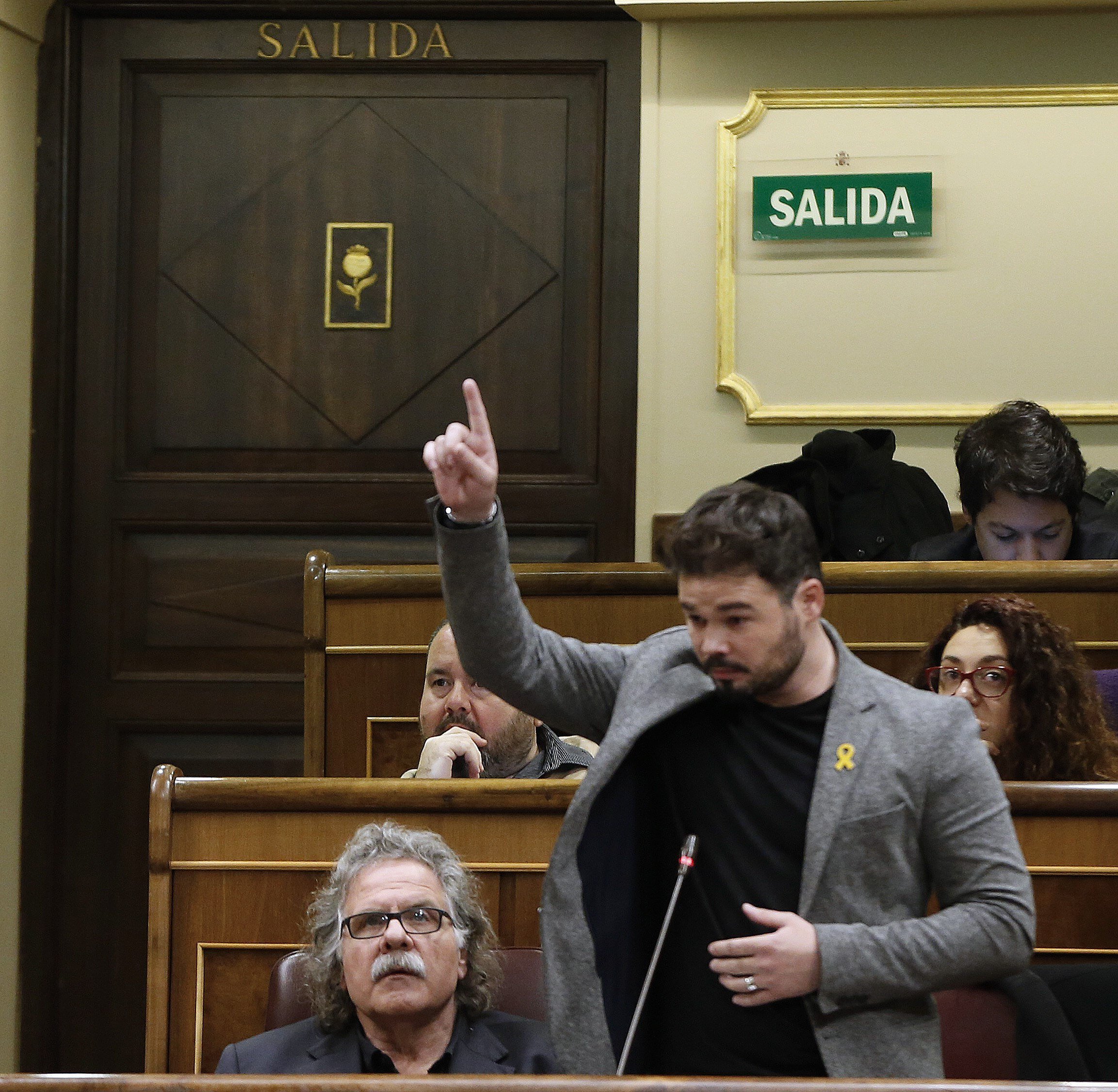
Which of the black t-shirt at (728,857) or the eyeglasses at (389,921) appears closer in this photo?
the black t-shirt at (728,857)

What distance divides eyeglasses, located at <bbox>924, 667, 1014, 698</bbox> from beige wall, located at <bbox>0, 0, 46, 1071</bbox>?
2.41 m

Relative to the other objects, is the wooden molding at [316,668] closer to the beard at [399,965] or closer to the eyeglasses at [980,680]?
the beard at [399,965]

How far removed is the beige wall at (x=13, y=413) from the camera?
3666mm

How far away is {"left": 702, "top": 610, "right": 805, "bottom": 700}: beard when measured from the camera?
1.33 m

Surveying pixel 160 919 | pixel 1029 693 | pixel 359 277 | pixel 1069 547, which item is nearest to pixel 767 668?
pixel 1029 693

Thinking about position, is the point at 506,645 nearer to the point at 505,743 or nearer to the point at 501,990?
the point at 501,990

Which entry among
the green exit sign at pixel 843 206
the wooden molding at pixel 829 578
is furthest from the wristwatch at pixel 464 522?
the green exit sign at pixel 843 206

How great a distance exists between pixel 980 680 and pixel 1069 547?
2.43 feet

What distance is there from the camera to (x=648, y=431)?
373cm

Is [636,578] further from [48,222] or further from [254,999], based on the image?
[48,222]

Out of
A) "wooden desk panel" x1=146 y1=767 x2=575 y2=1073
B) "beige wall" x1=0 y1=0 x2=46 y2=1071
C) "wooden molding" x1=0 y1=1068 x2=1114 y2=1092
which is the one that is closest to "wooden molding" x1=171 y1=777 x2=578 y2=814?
"wooden desk panel" x1=146 y1=767 x2=575 y2=1073

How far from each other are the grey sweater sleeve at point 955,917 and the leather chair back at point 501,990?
66 cm

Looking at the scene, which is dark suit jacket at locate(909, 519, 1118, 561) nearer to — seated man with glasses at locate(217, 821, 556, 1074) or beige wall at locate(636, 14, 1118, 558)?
beige wall at locate(636, 14, 1118, 558)

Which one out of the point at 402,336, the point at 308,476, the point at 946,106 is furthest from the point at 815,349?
the point at 308,476
